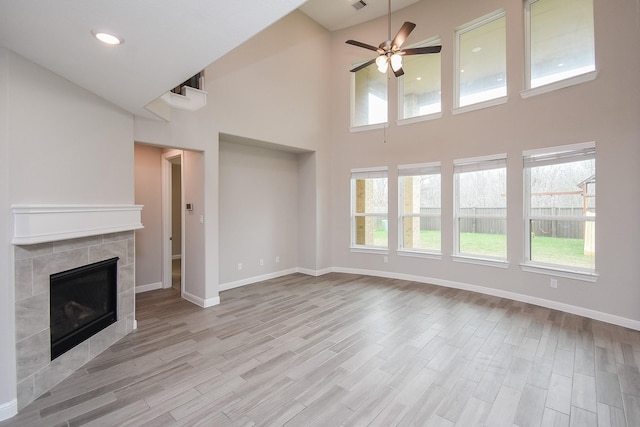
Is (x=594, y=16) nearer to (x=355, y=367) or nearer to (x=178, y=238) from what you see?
(x=355, y=367)

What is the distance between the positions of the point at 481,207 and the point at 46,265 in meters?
5.58

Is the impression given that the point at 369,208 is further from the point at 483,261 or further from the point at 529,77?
the point at 529,77

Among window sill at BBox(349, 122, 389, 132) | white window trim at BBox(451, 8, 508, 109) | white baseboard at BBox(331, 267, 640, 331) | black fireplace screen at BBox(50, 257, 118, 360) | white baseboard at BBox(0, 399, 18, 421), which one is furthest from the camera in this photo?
window sill at BBox(349, 122, 389, 132)

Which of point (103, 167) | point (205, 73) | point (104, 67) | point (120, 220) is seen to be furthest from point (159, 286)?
point (104, 67)

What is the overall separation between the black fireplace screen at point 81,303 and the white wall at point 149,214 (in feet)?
6.13

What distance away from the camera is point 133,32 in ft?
5.57

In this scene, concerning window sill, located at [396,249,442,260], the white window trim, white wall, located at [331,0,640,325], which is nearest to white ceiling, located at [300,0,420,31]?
white wall, located at [331,0,640,325]

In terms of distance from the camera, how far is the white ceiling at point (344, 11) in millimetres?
5402

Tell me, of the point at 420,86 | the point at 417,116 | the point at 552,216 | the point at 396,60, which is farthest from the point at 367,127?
the point at 552,216

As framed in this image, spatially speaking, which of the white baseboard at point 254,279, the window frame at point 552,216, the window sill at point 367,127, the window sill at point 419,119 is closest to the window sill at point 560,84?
Answer: the window frame at point 552,216

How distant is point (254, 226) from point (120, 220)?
257 centimetres

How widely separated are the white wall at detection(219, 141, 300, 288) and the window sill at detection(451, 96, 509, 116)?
321 centimetres

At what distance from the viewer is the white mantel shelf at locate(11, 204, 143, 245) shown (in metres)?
2.13

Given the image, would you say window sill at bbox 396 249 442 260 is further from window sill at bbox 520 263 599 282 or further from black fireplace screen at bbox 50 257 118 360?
black fireplace screen at bbox 50 257 118 360
